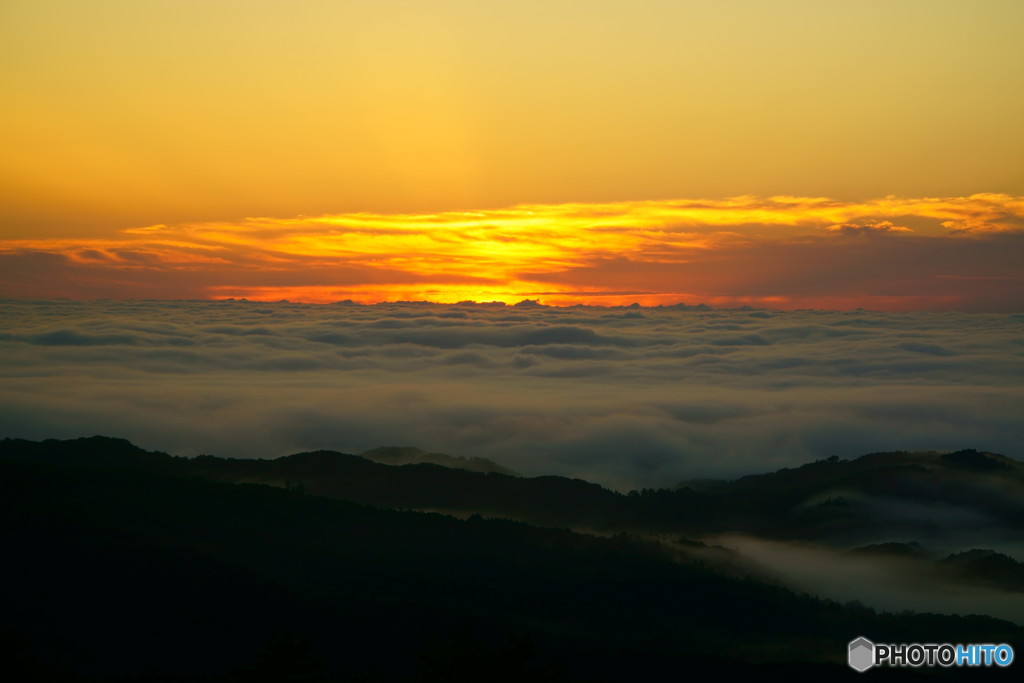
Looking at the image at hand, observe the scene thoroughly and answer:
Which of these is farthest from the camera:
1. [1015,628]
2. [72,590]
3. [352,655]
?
[1015,628]

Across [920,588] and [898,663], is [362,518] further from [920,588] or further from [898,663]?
[920,588]

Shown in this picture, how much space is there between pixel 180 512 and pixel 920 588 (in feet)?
538

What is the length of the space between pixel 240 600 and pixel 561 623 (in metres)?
55.0

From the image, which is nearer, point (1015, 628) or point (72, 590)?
point (72, 590)

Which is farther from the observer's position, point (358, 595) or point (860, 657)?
point (358, 595)

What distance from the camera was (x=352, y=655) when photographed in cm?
12019

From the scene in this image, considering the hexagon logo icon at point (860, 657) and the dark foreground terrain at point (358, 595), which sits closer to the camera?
the hexagon logo icon at point (860, 657)

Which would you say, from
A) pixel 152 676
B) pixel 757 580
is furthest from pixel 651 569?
pixel 152 676

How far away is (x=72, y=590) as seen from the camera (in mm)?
128125

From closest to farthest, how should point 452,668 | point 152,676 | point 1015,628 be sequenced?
point 452,668 < point 152,676 < point 1015,628

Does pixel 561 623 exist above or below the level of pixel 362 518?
below

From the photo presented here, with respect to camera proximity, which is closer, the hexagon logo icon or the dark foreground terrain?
the hexagon logo icon

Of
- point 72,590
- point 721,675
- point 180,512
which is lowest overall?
point 721,675

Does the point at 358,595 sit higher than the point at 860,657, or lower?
higher
